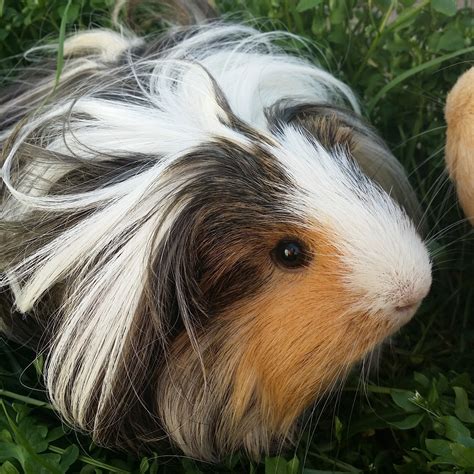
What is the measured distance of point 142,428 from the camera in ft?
3.30

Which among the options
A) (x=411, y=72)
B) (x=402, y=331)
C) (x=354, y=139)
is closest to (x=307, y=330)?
(x=354, y=139)

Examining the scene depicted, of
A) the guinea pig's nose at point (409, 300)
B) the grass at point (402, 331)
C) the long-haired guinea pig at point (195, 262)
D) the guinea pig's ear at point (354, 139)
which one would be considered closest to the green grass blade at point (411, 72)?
the grass at point (402, 331)

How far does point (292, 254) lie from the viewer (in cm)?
92

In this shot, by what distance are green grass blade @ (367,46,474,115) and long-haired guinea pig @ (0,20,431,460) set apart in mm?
366

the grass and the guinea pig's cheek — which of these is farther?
the grass

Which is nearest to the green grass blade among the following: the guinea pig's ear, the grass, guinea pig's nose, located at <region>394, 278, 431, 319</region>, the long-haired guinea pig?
the grass

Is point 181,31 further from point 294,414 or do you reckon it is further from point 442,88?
point 294,414

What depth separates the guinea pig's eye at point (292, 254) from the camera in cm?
92

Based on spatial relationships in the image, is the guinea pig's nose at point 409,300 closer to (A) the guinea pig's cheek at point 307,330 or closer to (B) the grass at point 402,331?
(A) the guinea pig's cheek at point 307,330

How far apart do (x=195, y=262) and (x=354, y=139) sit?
1.21ft

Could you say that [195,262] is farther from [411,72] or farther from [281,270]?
[411,72]

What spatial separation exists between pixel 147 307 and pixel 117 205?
0.45ft

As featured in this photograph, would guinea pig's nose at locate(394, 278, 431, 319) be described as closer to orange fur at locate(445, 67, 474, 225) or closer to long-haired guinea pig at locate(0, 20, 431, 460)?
long-haired guinea pig at locate(0, 20, 431, 460)

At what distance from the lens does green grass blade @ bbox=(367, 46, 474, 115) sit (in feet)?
4.18
